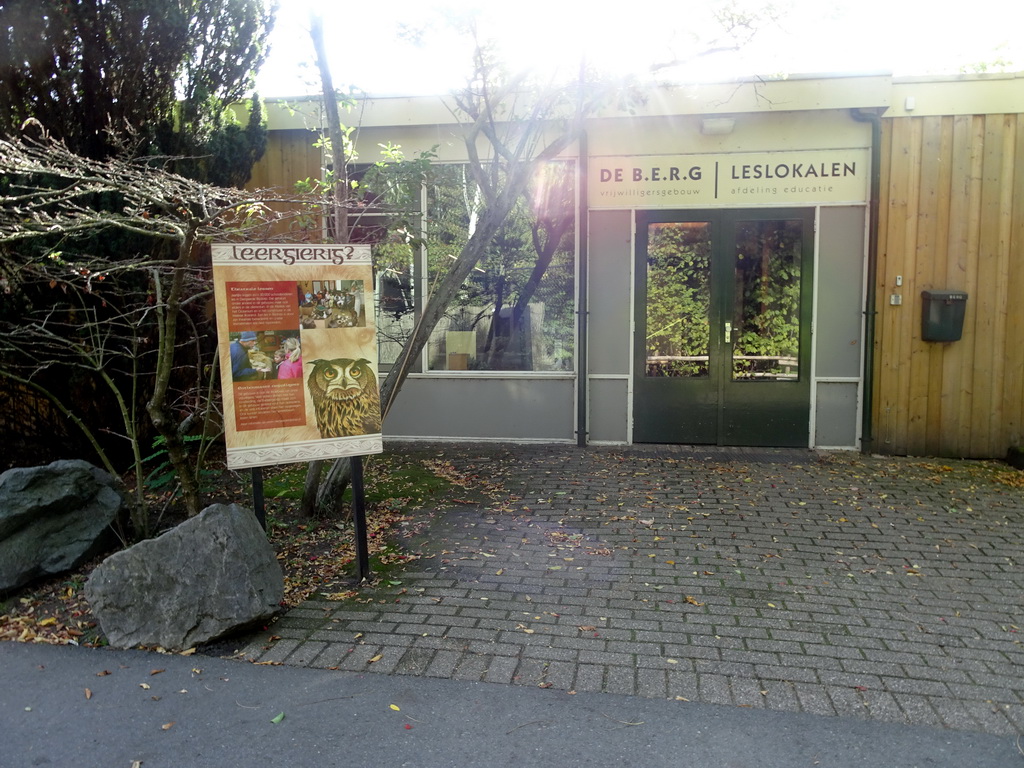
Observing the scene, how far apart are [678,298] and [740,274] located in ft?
2.24

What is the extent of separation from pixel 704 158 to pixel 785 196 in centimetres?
93

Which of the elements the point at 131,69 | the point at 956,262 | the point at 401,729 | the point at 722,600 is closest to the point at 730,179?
the point at 956,262

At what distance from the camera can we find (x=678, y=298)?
8.74 meters

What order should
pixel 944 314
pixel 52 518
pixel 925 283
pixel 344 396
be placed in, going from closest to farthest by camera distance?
pixel 344 396 < pixel 52 518 < pixel 944 314 < pixel 925 283

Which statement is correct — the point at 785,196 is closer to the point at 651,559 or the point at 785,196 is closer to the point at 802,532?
the point at 802,532

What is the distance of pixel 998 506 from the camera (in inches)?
257

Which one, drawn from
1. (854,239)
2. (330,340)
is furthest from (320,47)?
(854,239)

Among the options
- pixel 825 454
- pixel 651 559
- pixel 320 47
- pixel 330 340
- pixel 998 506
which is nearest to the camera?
pixel 330 340

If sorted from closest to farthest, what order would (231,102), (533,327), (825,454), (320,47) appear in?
1. (320,47)
2. (231,102)
3. (825,454)
4. (533,327)

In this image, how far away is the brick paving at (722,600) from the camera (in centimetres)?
371

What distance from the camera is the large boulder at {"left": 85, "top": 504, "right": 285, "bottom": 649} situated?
163 inches

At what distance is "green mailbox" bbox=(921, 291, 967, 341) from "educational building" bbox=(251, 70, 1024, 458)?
0.02m

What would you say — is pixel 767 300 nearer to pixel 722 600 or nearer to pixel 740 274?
pixel 740 274

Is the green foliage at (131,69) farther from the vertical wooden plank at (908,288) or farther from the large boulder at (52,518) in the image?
the vertical wooden plank at (908,288)
